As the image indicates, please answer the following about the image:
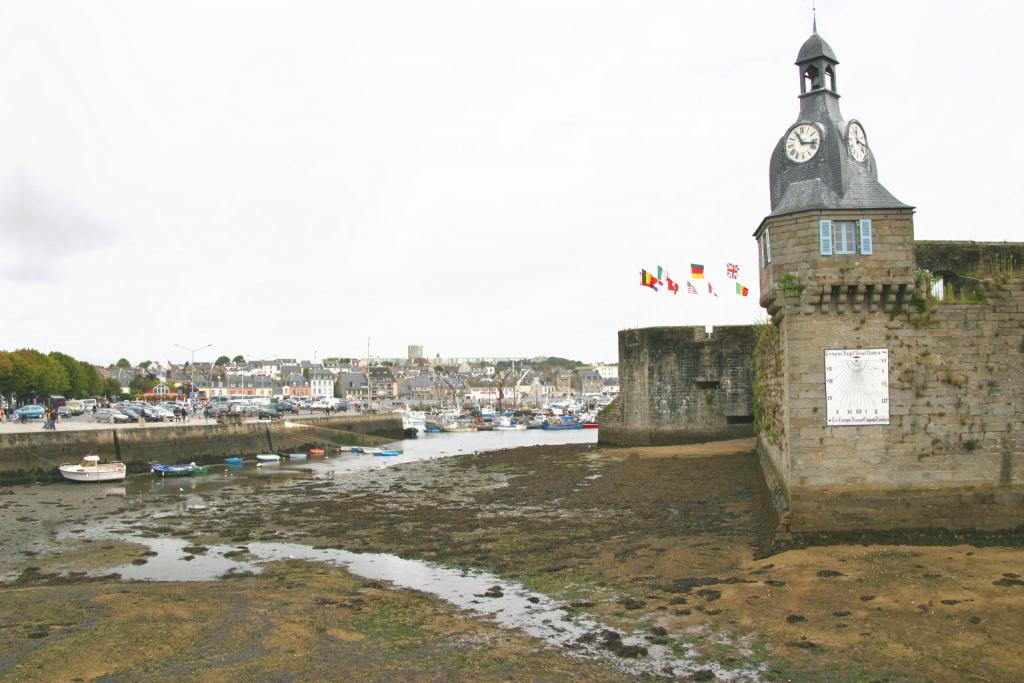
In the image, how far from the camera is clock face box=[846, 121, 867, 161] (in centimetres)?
1400

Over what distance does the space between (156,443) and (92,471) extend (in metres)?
6.29

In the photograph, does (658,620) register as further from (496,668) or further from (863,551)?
(863,551)

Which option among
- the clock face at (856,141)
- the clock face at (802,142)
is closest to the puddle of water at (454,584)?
the clock face at (802,142)

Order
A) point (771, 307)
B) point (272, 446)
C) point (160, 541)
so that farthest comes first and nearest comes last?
point (272, 446) < point (160, 541) < point (771, 307)

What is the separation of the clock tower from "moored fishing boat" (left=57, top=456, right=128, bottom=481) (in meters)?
26.0

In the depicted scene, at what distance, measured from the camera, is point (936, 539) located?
11992 millimetres

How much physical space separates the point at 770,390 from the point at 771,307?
14.2ft

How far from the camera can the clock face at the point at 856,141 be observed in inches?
551

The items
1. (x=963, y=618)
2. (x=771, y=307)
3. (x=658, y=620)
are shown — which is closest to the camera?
(x=963, y=618)

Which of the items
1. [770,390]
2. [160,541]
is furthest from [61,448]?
[770,390]

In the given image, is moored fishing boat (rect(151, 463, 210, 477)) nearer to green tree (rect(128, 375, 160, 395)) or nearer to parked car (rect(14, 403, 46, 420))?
parked car (rect(14, 403, 46, 420))

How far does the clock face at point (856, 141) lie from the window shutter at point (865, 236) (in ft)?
5.64

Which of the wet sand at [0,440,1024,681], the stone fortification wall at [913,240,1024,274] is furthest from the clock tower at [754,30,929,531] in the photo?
the stone fortification wall at [913,240,1024,274]

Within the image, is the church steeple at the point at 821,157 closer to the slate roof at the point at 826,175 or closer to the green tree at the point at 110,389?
the slate roof at the point at 826,175
